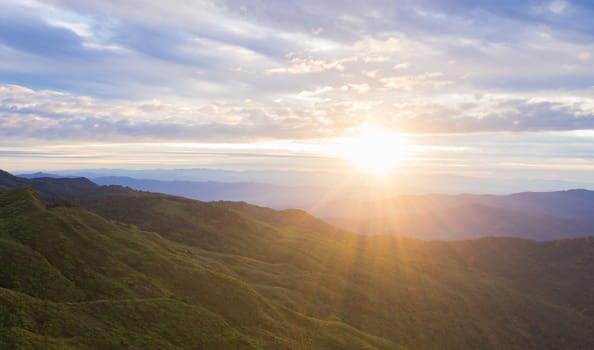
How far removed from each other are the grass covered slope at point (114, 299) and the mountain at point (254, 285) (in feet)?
0.41

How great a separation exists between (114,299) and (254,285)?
27.1 metres

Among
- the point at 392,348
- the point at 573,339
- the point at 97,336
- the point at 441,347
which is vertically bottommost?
the point at 573,339

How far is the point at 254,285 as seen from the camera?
185ft

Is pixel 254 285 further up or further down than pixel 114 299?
further down

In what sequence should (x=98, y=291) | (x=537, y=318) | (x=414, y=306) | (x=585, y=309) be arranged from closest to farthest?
(x=98, y=291)
(x=414, y=306)
(x=537, y=318)
(x=585, y=309)

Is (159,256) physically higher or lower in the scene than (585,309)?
higher

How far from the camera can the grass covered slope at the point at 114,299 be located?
24.0 meters

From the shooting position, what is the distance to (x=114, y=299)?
3125 centimetres

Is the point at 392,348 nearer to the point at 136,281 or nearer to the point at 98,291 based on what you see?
the point at 136,281

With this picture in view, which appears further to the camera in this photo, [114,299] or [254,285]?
[254,285]

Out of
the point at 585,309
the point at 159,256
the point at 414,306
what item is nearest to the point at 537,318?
Answer: the point at 585,309

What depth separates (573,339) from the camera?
82250mm

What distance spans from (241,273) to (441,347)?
3503 cm

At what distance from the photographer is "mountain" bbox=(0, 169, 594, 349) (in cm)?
2811
